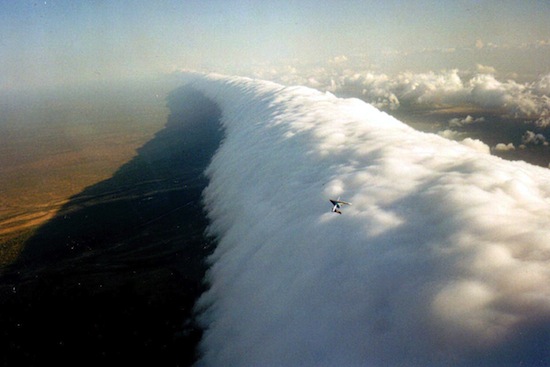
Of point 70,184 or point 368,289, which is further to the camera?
point 70,184

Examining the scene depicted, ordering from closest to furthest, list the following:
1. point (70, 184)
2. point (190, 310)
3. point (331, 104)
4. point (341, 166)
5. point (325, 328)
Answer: point (325, 328) → point (190, 310) → point (341, 166) → point (331, 104) → point (70, 184)

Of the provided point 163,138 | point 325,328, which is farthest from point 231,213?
point 163,138

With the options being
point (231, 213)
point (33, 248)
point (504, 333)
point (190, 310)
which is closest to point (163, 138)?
point (33, 248)

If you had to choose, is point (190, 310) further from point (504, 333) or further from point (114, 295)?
point (504, 333)

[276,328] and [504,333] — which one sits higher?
[504,333]

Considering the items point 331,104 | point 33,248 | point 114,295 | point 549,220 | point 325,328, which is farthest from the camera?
point 331,104

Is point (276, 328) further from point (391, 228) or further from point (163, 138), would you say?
point (163, 138)

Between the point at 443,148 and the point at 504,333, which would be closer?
the point at 504,333

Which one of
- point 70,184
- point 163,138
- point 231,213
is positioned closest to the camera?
point 231,213

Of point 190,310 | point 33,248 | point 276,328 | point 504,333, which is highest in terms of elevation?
point 504,333
